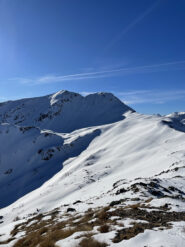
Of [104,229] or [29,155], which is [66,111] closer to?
[29,155]

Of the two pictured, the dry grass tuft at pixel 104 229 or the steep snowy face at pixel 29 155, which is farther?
the steep snowy face at pixel 29 155

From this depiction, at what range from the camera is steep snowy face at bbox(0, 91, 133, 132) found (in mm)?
132988

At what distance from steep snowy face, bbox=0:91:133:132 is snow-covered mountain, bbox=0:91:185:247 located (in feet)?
2.37

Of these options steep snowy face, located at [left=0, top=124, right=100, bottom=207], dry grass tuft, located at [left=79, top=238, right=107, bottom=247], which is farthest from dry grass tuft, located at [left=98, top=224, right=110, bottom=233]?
steep snowy face, located at [left=0, top=124, right=100, bottom=207]

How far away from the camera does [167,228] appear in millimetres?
8992

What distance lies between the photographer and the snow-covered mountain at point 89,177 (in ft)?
33.1

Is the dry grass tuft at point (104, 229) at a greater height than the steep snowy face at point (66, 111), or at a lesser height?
Answer: lesser

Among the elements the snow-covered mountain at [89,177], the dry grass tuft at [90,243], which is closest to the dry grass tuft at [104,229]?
the snow-covered mountain at [89,177]

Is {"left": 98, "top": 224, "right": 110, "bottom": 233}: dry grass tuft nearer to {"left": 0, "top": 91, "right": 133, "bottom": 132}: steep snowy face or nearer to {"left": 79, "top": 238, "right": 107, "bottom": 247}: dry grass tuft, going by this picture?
{"left": 79, "top": 238, "right": 107, "bottom": 247}: dry grass tuft

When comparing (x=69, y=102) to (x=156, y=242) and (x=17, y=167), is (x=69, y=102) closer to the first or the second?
(x=17, y=167)

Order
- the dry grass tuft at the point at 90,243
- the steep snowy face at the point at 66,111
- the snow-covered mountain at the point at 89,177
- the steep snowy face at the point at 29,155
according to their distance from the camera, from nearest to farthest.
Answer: the dry grass tuft at the point at 90,243
the snow-covered mountain at the point at 89,177
the steep snowy face at the point at 29,155
the steep snowy face at the point at 66,111

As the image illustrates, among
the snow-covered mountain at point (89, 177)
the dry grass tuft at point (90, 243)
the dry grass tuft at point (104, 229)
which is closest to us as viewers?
the dry grass tuft at point (90, 243)

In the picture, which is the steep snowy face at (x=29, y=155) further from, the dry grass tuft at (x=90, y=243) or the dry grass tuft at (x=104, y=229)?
the dry grass tuft at (x=90, y=243)

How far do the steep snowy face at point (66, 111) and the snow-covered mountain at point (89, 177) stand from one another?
0.72 metres
